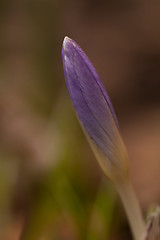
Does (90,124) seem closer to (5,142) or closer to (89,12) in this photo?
(5,142)

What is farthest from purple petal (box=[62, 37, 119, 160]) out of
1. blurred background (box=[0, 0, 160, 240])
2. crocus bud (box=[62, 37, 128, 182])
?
blurred background (box=[0, 0, 160, 240])

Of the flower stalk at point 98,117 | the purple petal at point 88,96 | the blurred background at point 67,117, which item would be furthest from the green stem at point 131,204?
the blurred background at point 67,117

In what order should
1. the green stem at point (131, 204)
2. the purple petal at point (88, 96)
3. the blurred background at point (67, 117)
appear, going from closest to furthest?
the purple petal at point (88, 96) → the green stem at point (131, 204) → the blurred background at point (67, 117)

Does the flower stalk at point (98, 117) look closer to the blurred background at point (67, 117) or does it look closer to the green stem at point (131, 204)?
the green stem at point (131, 204)

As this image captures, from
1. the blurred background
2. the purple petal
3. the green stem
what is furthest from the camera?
the blurred background

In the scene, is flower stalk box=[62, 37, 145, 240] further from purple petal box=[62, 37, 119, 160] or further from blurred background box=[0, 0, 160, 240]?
blurred background box=[0, 0, 160, 240]

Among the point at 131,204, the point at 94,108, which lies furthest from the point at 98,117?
the point at 131,204
